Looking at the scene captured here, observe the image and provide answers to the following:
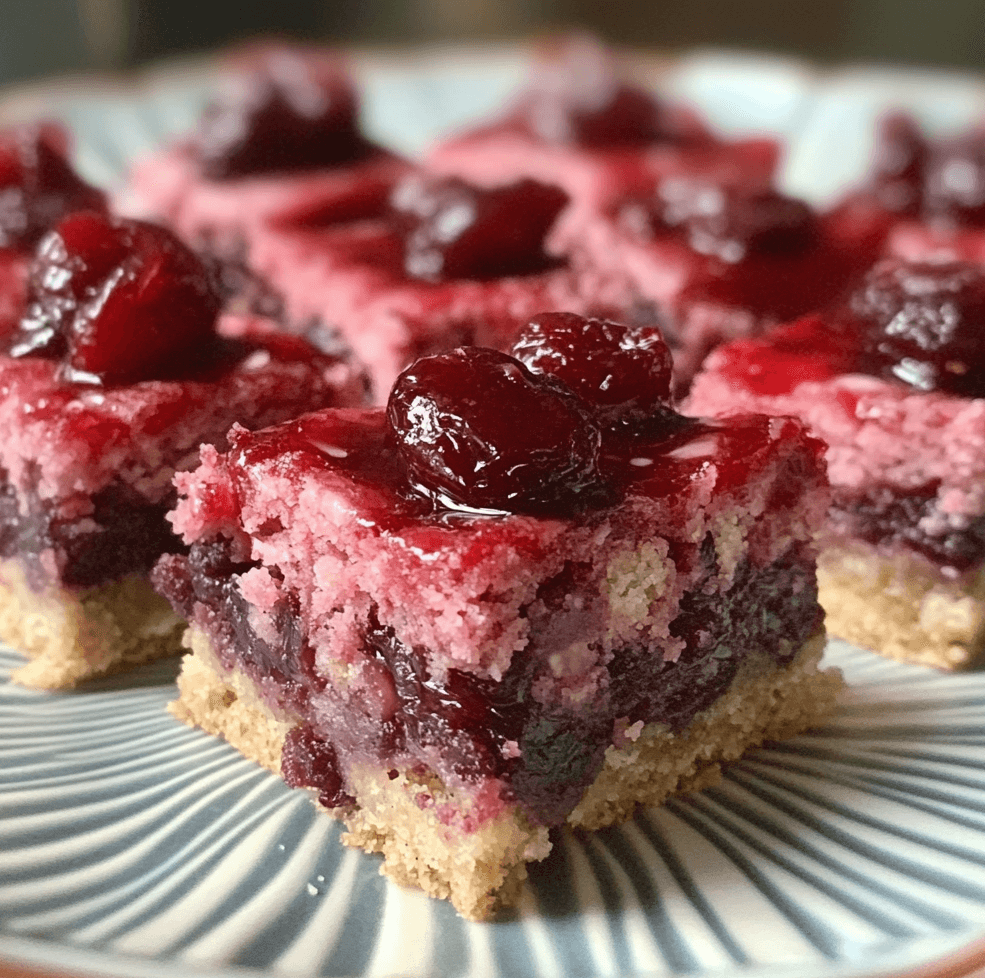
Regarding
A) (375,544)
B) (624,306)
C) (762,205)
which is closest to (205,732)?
(375,544)

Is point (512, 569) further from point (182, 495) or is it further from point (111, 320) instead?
point (111, 320)

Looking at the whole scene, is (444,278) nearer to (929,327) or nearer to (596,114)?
(929,327)

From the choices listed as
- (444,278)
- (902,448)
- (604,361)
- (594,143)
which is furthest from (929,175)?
(604,361)

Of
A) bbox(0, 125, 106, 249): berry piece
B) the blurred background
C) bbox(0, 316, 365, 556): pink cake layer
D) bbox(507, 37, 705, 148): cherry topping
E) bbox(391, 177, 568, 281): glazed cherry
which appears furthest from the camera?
the blurred background

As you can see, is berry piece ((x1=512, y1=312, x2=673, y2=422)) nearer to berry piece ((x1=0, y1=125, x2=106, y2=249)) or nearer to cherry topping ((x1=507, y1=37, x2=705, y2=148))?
berry piece ((x1=0, y1=125, x2=106, y2=249))

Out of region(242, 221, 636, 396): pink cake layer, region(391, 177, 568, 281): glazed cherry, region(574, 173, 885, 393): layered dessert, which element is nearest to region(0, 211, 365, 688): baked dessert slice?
region(242, 221, 636, 396): pink cake layer

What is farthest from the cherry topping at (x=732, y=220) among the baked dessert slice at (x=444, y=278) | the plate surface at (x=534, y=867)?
the plate surface at (x=534, y=867)
